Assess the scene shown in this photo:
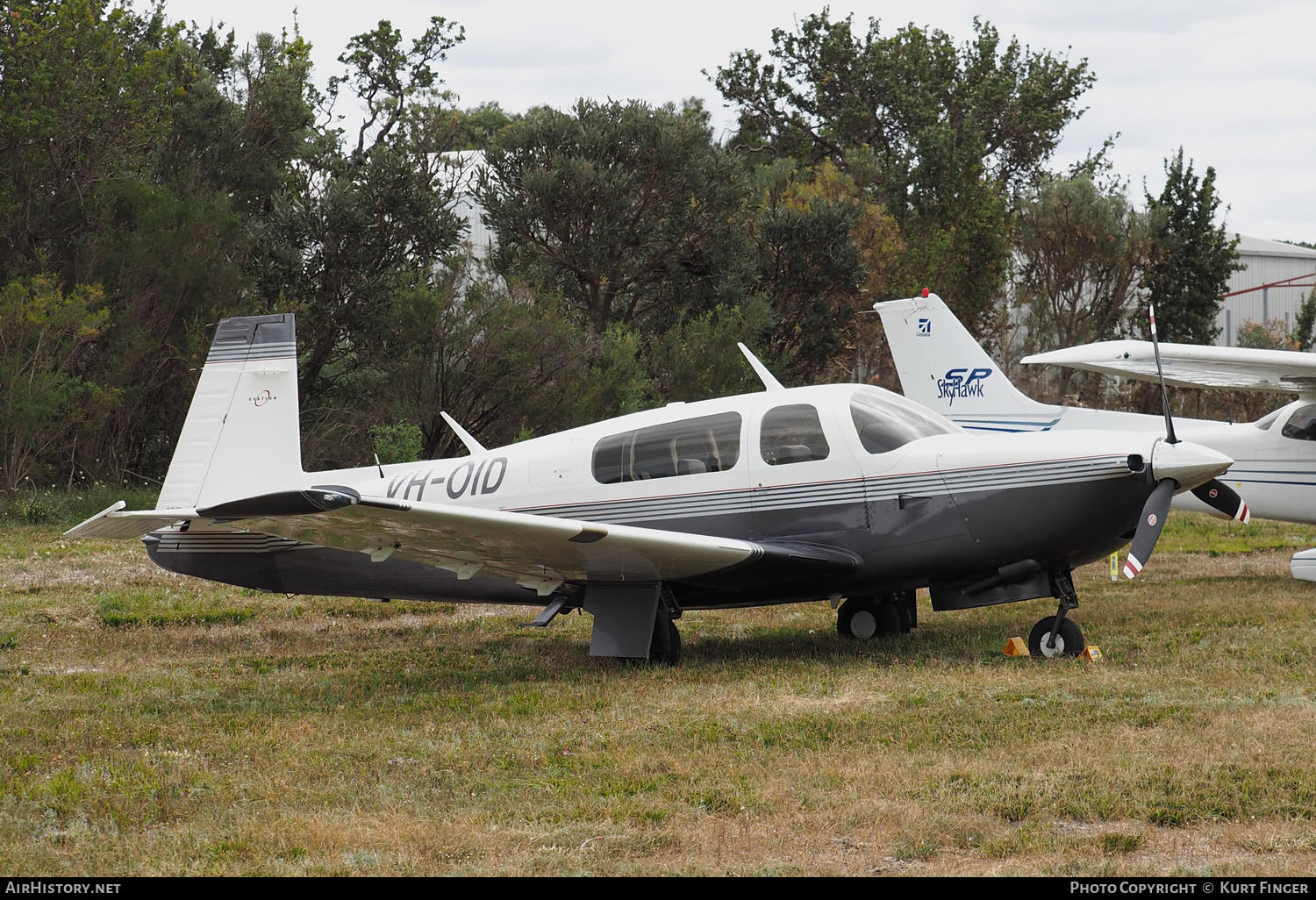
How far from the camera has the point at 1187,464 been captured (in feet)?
24.6

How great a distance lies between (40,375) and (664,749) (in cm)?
1552

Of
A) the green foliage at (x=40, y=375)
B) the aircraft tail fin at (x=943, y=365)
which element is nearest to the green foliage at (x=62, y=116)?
the green foliage at (x=40, y=375)

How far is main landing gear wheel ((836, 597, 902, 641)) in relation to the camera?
9.20m

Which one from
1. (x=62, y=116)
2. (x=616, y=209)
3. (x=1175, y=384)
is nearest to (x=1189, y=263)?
(x=616, y=209)

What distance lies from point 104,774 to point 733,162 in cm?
A: 2300

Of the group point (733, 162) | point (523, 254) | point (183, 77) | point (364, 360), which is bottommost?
point (364, 360)

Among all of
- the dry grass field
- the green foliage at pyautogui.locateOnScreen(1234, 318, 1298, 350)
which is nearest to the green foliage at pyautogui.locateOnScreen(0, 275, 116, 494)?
the dry grass field

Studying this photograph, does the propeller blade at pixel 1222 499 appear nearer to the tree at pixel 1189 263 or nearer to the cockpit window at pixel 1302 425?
the cockpit window at pixel 1302 425

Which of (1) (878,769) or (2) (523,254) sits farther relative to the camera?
(2) (523,254)

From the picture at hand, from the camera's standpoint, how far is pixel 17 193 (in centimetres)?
2053

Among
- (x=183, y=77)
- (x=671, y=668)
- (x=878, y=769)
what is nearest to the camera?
(x=878, y=769)

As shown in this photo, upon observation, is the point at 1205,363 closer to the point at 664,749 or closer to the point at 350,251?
the point at 664,749

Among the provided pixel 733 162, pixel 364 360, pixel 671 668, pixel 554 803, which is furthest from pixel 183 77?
pixel 554 803

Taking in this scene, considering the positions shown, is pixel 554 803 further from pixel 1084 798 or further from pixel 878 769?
pixel 1084 798
